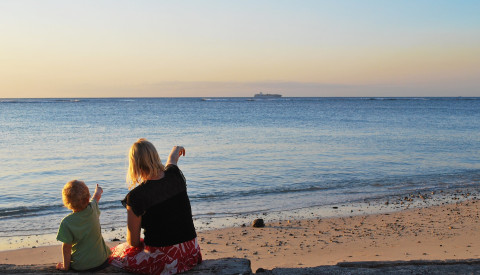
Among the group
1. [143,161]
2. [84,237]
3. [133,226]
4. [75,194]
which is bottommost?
[84,237]

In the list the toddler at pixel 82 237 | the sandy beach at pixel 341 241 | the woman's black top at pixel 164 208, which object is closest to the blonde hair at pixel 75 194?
the toddler at pixel 82 237

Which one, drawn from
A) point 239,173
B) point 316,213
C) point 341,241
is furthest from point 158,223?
point 239,173

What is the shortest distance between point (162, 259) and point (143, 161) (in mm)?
977

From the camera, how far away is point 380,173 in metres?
15.4

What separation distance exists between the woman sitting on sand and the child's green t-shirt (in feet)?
0.85

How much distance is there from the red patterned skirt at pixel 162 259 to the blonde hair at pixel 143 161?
73 centimetres

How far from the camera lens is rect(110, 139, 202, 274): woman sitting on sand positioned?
3932 mm

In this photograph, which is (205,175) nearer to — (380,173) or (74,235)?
(380,173)

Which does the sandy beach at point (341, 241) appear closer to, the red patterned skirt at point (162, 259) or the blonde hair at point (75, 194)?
the red patterned skirt at point (162, 259)

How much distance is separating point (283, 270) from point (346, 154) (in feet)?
52.8

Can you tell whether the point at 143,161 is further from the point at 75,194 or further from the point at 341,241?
the point at 341,241

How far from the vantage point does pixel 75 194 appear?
3.94 m

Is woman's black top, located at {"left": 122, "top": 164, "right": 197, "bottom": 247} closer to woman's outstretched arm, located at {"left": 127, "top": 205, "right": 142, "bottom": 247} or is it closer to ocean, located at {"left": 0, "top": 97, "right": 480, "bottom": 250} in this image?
woman's outstretched arm, located at {"left": 127, "top": 205, "right": 142, "bottom": 247}

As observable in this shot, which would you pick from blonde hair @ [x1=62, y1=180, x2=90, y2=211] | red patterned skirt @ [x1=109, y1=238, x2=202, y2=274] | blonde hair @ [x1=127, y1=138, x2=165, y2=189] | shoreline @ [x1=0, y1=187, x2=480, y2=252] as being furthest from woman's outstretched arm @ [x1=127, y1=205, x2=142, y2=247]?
shoreline @ [x1=0, y1=187, x2=480, y2=252]
